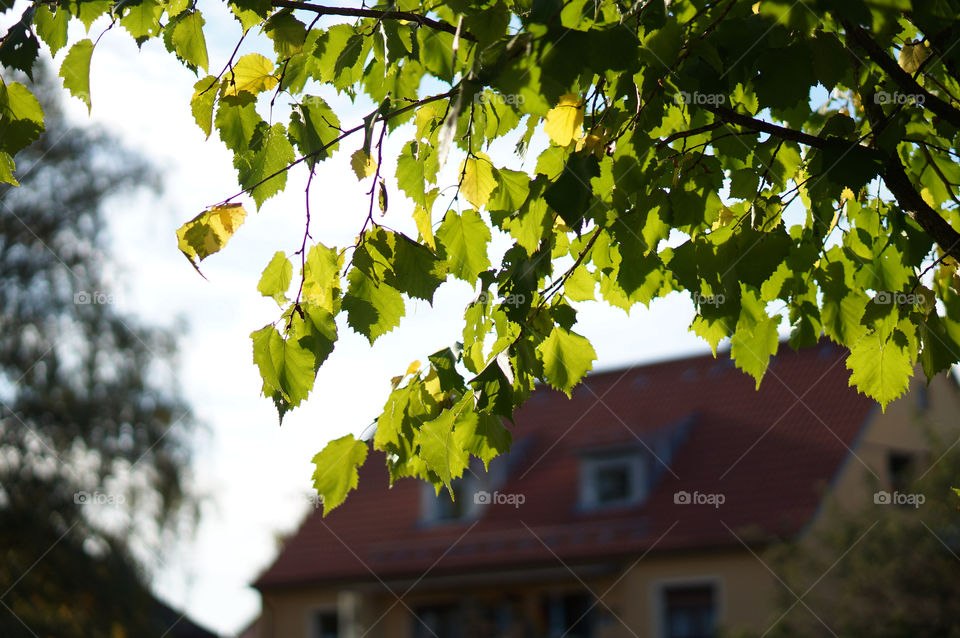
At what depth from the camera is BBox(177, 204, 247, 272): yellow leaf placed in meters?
2.65

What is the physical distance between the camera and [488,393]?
2.68m

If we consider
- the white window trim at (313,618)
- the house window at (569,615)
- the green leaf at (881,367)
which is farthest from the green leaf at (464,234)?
the white window trim at (313,618)

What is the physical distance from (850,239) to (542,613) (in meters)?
16.3

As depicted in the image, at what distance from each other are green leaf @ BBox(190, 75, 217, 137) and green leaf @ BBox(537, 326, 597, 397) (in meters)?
1.19

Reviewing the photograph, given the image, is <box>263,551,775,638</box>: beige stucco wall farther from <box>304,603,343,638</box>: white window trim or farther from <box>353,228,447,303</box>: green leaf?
<box>353,228,447,303</box>: green leaf

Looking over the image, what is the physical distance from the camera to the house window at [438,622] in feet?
65.4

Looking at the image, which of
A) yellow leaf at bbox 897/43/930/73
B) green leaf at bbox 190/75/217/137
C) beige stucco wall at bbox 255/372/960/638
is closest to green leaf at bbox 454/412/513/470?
green leaf at bbox 190/75/217/137

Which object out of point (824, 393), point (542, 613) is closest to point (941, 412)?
point (824, 393)

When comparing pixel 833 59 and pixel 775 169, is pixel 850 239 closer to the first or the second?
pixel 775 169

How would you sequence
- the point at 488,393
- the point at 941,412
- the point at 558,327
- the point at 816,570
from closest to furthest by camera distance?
the point at 488,393
the point at 558,327
the point at 816,570
the point at 941,412

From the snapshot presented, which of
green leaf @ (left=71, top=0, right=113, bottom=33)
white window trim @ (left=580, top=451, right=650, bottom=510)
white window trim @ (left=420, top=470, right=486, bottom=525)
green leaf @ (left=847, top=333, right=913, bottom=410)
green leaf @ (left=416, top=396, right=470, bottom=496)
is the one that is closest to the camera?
green leaf @ (left=71, top=0, right=113, bottom=33)

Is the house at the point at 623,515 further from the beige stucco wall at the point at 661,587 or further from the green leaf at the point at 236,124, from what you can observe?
the green leaf at the point at 236,124

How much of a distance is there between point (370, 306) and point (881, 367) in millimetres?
1596

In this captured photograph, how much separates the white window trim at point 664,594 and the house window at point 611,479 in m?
1.81
